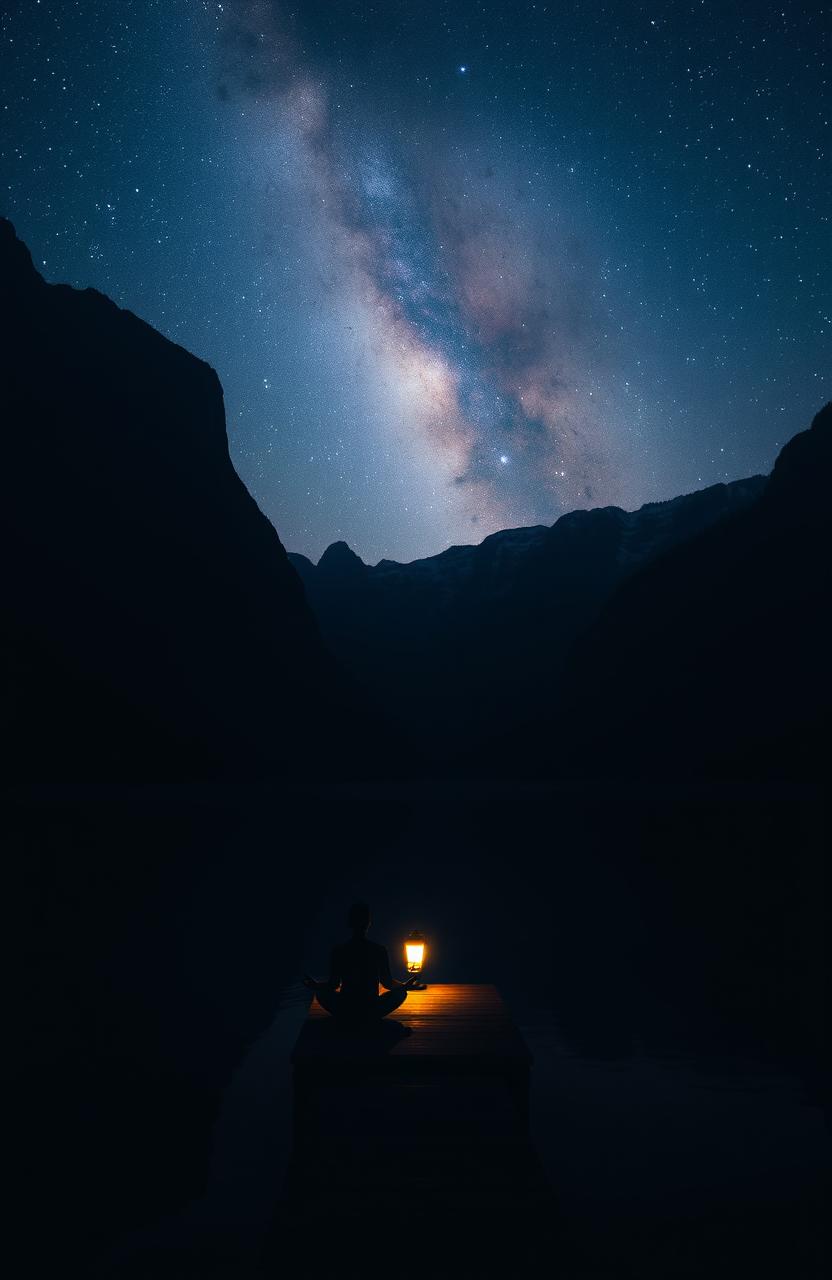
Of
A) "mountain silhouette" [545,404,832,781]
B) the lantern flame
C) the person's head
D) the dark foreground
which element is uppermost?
"mountain silhouette" [545,404,832,781]

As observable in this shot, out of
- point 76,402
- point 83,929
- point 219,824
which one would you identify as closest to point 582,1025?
point 83,929

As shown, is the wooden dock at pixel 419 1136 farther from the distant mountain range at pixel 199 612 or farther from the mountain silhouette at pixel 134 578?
the distant mountain range at pixel 199 612

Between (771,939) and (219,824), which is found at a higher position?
(219,824)

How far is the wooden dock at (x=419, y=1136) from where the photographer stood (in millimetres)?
6227

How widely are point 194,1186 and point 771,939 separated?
18.7 meters

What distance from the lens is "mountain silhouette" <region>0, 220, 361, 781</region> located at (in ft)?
362

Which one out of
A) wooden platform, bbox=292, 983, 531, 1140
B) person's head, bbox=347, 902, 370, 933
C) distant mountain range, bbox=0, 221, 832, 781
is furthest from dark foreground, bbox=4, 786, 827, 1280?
distant mountain range, bbox=0, 221, 832, 781

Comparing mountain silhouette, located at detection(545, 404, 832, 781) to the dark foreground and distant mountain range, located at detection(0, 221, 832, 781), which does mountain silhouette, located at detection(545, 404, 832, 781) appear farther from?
the dark foreground

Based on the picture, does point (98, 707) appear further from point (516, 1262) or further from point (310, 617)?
point (516, 1262)

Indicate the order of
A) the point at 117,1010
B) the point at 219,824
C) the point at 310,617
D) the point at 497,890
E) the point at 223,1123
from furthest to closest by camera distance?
the point at 310,617 → the point at 219,824 → the point at 497,890 → the point at 117,1010 → the point at 223,1123

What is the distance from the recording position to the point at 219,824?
59.8m

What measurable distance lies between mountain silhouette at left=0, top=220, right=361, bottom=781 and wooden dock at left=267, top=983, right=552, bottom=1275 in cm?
9800

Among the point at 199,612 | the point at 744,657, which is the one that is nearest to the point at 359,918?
the point at 199,612

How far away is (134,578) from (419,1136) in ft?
447
